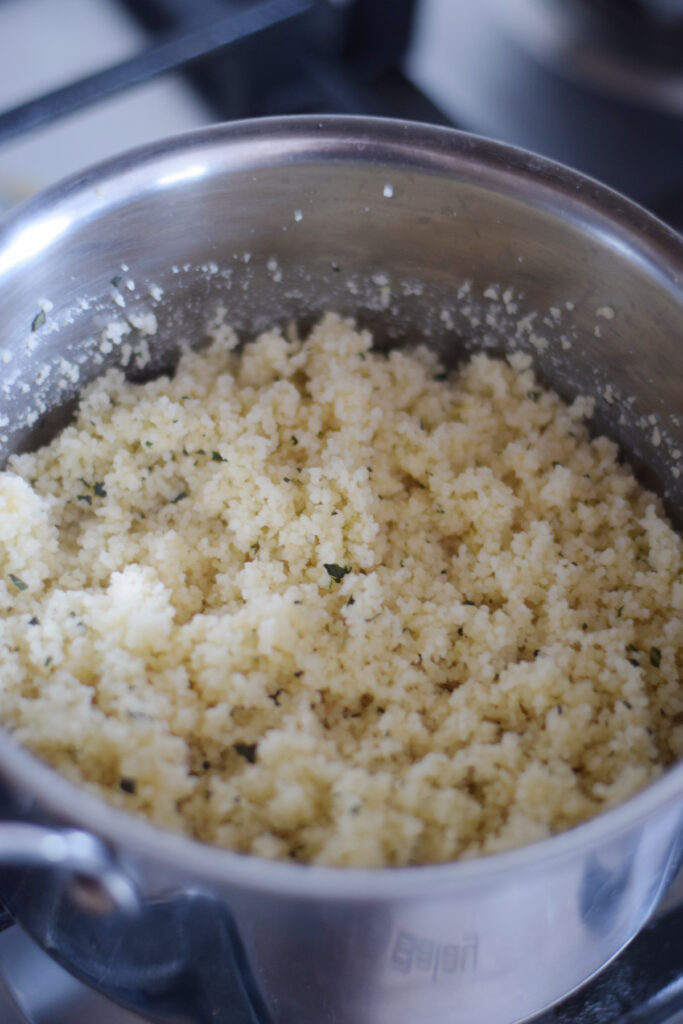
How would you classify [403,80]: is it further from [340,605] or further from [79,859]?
[79,859]

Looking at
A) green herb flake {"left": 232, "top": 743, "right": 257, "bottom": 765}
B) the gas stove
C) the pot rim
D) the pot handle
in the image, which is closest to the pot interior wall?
the pot rim

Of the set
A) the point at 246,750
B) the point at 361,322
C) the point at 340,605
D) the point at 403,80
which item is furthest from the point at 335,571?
the point at 403,80

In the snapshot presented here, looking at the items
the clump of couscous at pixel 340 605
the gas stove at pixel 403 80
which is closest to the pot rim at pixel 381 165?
the clump of couscous at pixel 340 605

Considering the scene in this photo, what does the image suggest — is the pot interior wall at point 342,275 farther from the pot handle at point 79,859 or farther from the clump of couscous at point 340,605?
the pot handle at point 79,859

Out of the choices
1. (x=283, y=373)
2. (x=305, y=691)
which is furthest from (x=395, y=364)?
(x=305, y=691)

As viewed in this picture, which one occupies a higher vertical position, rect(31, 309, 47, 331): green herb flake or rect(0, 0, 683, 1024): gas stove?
rect(0, 0, 683, 1024): gas stove

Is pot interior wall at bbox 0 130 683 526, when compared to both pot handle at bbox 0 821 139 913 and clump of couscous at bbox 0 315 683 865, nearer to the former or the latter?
clump of couscous at bbox 0 315 683 865
